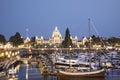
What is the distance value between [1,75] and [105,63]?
29.2m

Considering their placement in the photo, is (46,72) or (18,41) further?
(18,41)

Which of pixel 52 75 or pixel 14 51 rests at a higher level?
pixel 14 51

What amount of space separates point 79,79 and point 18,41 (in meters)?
102

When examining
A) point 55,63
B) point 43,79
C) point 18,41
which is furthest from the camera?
point 18,41

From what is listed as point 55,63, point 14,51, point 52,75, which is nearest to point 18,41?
point 14,51

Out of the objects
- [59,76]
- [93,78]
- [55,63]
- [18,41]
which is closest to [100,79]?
[93,78]

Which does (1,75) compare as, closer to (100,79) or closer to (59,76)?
(59,76)

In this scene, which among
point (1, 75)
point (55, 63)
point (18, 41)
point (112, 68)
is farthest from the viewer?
point (18, 41)

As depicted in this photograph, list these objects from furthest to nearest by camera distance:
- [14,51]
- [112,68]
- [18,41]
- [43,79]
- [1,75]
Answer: [18,41]
[14,51]
[112,68]
[43,79]
[1,75]

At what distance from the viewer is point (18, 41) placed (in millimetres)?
163250

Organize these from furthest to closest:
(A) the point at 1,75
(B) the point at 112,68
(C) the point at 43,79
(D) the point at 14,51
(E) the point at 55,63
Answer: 1. (D) the point at 14,51
2. (E) the point at 55,63
3. (B) the point at 112,68
4. (C) the point at 43,79
5. (A) the point at 1,75

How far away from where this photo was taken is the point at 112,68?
82.2 meters

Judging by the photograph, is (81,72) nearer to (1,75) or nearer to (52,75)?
(52,75)

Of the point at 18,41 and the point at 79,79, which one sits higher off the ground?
the point at 18,41
